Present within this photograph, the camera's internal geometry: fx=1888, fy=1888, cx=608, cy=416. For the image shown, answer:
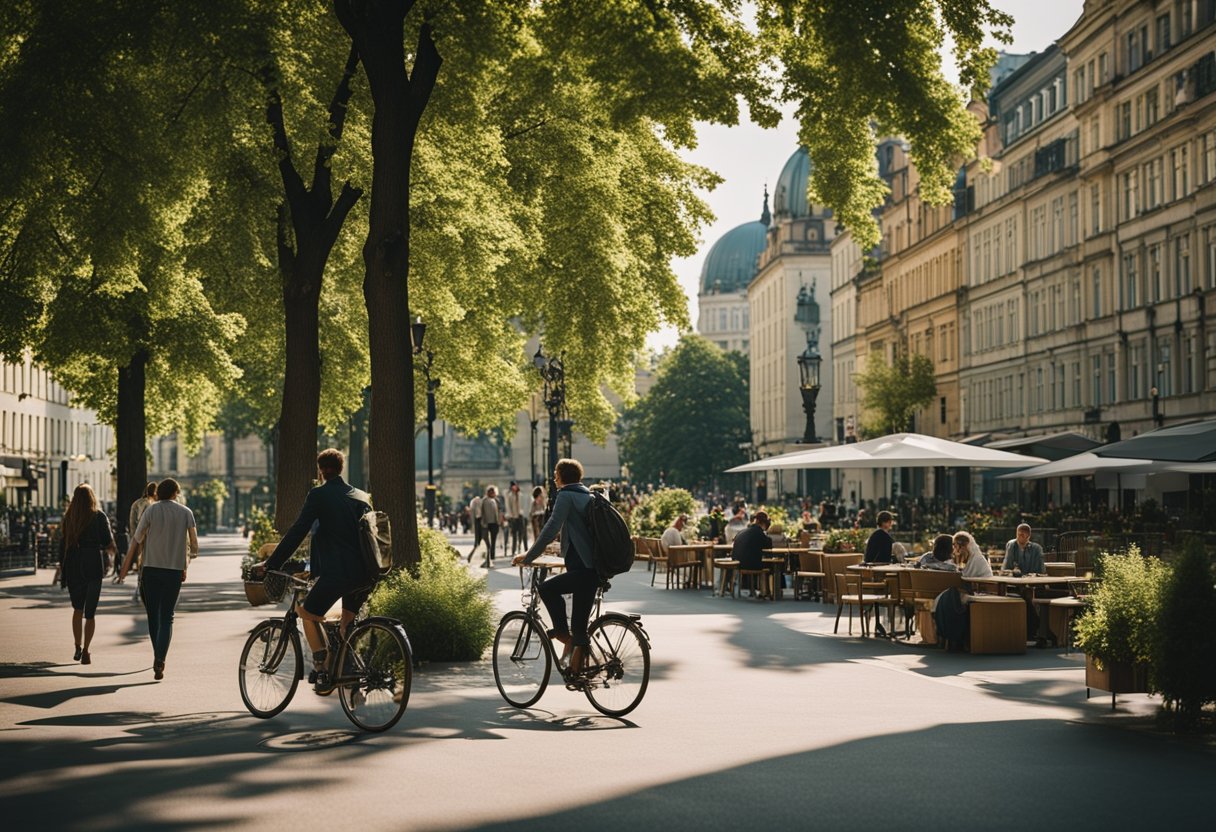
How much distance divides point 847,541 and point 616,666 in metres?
19.6

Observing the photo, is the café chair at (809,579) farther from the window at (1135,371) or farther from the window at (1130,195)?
the window at (1130,195)

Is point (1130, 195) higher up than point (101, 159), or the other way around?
point (1130, 195)

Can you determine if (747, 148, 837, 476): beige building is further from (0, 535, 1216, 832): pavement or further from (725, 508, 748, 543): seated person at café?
(0, 535, 1216, 832): pavement

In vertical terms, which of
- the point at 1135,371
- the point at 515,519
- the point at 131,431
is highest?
the point at 1135,371

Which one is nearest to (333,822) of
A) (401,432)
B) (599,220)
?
(401,432)

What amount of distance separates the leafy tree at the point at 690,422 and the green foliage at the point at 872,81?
11895cm

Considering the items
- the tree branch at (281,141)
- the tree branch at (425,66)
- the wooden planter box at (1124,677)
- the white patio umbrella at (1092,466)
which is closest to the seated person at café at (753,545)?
the white patio umbrella at (1092,466)

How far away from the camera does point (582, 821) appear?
9.88 metres

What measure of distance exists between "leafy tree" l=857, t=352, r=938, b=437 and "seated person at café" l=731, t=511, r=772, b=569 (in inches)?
1841

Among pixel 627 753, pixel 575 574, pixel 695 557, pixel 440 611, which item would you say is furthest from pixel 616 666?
Answer: pixel 695 557

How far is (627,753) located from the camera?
12500 millimetres

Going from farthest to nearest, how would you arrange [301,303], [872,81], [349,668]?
[301,303] < [872,81] < [349,668]

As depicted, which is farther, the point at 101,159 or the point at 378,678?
the point at 101,159

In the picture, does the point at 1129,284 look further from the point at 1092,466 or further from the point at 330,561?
the point at 330,561
